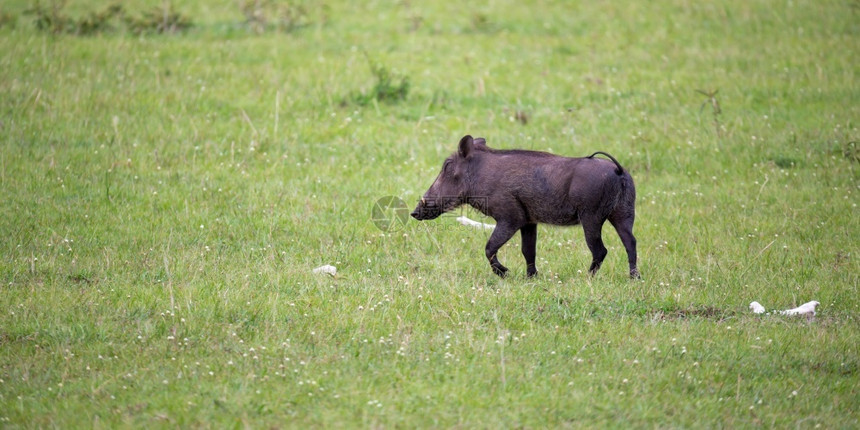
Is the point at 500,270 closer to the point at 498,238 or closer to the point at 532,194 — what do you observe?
the point at 498,238

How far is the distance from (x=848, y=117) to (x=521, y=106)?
4.74 metres

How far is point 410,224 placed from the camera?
1030 cm

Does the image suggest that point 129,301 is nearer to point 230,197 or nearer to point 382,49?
point 230,197

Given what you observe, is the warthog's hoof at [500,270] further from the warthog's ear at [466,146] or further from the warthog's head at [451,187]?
the warthog's ear at [466,146]

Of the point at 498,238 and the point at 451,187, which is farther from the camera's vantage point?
the point at 451,187

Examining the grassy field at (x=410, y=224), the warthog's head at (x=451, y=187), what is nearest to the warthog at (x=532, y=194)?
the warthog's head at (x=451, y=187)

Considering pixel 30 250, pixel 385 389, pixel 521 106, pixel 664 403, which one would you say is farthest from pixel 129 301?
pixel 521 106

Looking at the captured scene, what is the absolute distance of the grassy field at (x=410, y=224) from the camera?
6.30 metres

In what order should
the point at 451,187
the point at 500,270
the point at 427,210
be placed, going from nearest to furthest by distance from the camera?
the point at 500,270 → the point at 451,187 → the point at 427,210

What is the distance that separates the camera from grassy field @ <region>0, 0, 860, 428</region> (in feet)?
20.7

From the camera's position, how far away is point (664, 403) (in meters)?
6.12

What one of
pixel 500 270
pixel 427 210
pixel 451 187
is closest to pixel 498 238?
pixel 500 270

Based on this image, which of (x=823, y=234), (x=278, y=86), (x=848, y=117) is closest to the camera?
(x=823, y=234)

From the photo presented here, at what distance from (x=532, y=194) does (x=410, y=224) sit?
207cm
